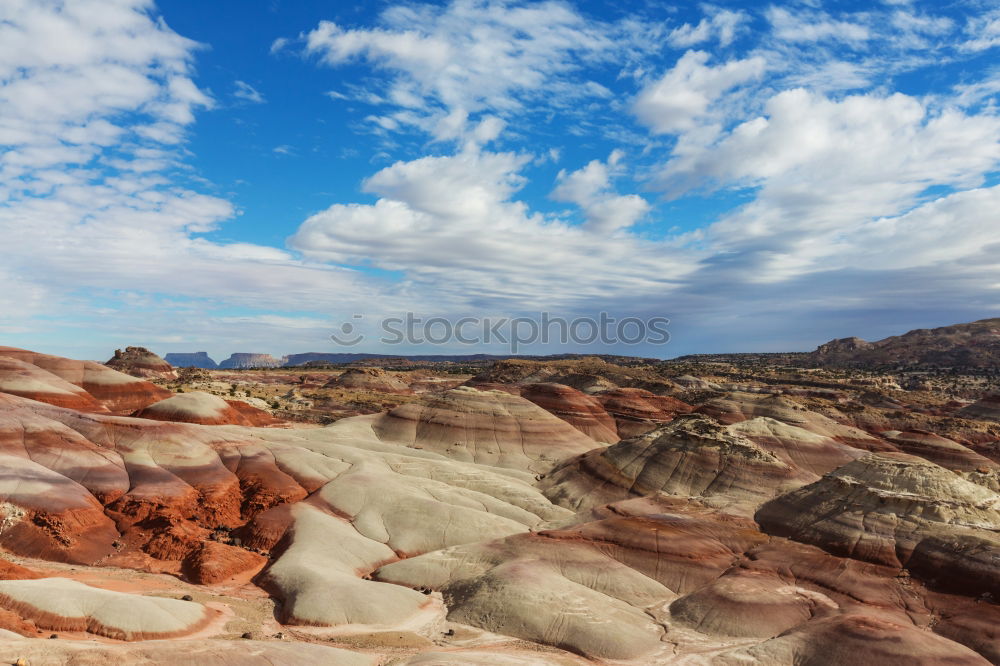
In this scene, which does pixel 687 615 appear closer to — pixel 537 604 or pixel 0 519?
pixel 537 604

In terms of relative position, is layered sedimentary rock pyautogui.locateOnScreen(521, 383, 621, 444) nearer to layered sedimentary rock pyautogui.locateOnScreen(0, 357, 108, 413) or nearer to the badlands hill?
the badlands hill

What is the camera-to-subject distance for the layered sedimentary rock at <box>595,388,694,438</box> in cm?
10006

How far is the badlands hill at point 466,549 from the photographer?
96.9ft

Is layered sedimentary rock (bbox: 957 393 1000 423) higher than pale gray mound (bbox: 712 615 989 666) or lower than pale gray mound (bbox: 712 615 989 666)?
higher

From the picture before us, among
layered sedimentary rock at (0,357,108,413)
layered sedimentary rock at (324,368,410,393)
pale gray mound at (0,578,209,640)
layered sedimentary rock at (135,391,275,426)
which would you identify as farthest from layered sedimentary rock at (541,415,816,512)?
layered sedimentary rock at (324,368,410,393)

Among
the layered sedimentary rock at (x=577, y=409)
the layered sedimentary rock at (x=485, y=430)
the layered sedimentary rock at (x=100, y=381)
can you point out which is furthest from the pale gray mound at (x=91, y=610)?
the layered sedimentary rock at (x=577, y=409)

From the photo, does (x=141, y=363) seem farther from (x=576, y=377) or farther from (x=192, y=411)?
(x=576, y=377)

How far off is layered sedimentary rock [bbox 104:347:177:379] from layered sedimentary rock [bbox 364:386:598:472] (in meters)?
70.6

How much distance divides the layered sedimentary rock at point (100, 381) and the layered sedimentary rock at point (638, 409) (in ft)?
243

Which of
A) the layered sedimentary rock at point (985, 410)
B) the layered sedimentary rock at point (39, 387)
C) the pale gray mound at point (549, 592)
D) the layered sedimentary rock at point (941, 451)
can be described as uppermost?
the layered sedimentary rock at point (39, 387)

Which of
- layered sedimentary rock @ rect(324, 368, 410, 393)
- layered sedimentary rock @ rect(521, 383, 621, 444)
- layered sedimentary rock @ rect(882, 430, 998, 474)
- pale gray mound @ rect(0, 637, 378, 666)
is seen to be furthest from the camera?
layered sedimentary rock @ rect(324, 368, 410, 393)

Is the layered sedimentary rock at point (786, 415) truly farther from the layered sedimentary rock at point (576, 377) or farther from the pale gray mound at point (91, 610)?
the pale gray mound at point (91, 610)

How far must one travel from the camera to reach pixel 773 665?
98.1 ft

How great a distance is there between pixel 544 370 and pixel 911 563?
11981 cm
